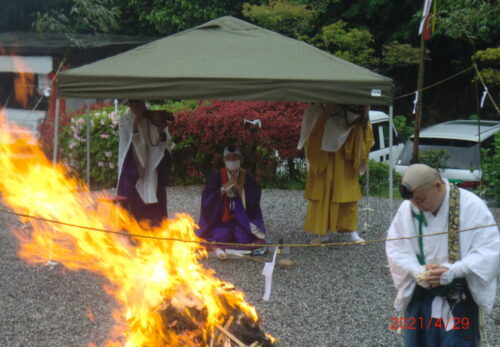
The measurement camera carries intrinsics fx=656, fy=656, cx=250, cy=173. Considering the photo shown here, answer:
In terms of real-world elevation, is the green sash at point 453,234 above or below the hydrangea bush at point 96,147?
above

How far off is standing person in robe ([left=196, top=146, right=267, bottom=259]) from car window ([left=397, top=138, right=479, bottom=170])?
16.3 feet

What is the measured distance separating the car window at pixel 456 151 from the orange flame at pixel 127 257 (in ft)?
17.6

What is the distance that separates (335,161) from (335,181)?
23 cm

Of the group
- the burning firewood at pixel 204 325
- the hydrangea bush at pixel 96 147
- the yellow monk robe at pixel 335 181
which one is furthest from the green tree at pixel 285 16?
the burning firewood at pixel 204 325

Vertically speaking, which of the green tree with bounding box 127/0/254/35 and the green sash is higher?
the green tree with bounding box 127/0/254/35

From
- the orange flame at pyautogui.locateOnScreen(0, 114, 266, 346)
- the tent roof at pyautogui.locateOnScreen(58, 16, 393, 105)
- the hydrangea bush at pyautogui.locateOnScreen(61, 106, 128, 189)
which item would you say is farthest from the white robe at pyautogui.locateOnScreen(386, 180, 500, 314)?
the hydrangea bush at pyautogui.locateOnScreen(61, 106, 128, 189)

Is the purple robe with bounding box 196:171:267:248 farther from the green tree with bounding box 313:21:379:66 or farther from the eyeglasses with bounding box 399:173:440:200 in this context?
the green tree with bounding box 313:21:379:66

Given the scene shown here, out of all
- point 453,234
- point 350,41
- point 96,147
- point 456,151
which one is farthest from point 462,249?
point 350,41

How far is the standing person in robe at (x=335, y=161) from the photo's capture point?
7465 millimetres

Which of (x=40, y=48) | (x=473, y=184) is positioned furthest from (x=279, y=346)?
(x=40, y=48)

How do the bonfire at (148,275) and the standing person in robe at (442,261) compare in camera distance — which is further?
the bonfire at (148,275)

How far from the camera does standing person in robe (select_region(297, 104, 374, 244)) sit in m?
7.46

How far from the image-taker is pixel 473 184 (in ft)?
35.6

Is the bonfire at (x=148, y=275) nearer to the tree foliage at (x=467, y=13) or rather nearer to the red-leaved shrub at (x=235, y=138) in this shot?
the red-leaved shrub at (x=235, y=138)
